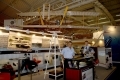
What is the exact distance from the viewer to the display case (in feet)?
14.0

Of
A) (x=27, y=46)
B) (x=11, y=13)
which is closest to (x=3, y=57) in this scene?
(x=27, y=46)

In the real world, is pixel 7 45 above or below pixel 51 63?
above

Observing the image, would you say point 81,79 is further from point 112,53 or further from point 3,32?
point 112,53

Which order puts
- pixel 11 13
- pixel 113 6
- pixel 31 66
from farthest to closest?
pixel 11 13
pixel 113 6
pixel 31 66

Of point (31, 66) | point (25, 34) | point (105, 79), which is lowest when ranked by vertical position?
point (105, 79)

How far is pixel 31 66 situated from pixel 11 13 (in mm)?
7063

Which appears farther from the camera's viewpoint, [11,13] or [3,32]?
[11,13]

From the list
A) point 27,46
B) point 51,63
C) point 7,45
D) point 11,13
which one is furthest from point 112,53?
point 11,13

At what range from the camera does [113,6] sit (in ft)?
27.7

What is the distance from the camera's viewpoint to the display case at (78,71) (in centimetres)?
426

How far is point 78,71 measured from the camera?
13.9ft

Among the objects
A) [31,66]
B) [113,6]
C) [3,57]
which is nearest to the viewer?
[31,66]

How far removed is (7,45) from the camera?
570cm

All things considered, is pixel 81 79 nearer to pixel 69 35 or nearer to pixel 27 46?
pixel 27 46
